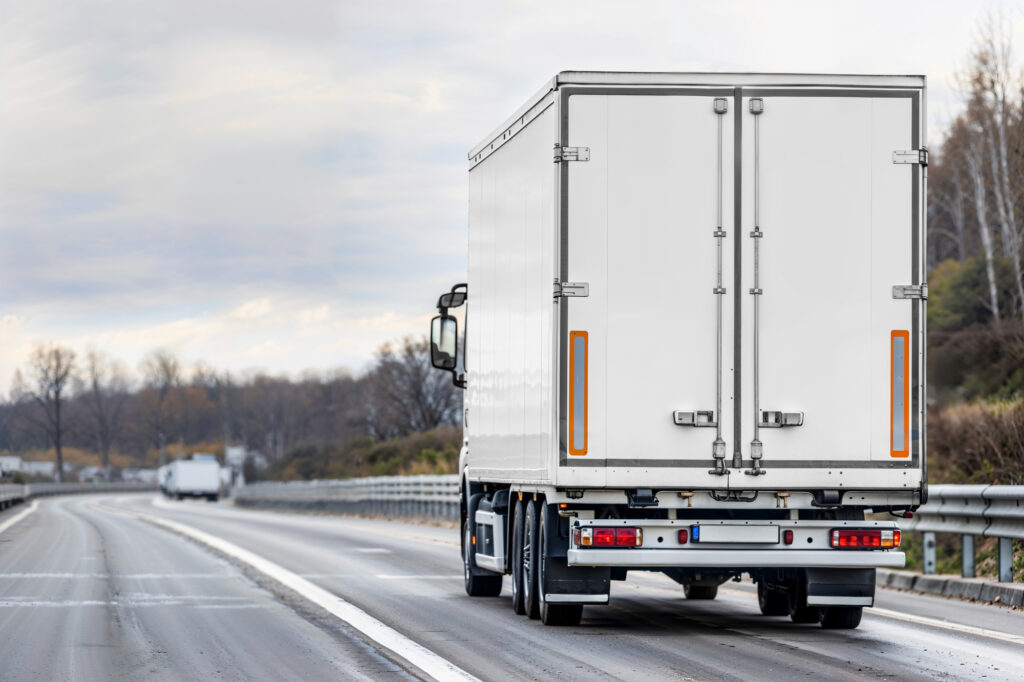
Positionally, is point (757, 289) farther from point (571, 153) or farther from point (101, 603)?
point (101, 603)

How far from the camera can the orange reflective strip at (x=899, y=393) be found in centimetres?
1049

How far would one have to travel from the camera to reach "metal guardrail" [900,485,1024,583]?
44.1 feet

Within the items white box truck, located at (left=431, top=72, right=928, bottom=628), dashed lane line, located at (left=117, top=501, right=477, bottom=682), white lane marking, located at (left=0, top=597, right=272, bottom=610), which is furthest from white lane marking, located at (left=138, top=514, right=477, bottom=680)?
white box truck, located at (left=431, top=72, right=928, bottom=628)

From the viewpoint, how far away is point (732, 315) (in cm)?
1045

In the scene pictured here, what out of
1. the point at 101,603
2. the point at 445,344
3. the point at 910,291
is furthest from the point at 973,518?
the point at 101,603

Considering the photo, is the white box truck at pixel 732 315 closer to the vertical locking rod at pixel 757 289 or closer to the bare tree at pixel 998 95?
the vertical locking rod at pixel 757 289

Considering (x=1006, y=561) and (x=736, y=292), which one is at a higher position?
(x=736, y=292)

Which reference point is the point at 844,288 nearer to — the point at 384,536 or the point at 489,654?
the point at 489,654

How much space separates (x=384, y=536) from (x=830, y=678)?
21.0 meters

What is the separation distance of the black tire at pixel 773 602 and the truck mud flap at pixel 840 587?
133 centimetres

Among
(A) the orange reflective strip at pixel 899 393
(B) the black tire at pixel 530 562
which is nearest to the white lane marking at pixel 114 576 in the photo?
(B) the black tire at pixel 530 562

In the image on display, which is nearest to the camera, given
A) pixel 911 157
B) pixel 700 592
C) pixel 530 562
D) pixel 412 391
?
pixel 911 157

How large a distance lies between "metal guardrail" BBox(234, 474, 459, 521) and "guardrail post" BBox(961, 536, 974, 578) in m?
19.0

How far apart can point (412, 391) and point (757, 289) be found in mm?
71021
